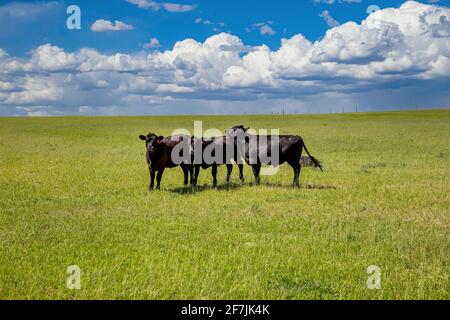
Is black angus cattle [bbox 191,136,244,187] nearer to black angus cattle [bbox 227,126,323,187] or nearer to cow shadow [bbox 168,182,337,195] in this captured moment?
cow shadow [bbox 168,182,337,195]

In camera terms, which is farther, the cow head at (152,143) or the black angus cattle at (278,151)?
the black angus cattle at (278,151)

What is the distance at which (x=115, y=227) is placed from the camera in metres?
10.3

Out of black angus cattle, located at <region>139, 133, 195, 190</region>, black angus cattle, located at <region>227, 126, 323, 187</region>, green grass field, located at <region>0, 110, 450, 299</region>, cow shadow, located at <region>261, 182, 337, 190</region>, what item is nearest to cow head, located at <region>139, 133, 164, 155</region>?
black angus cattle, located at <region>139, 133, 195, 190</region>

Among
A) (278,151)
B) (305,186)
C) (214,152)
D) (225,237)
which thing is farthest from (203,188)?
(225,237)

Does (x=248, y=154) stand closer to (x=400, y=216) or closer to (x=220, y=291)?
(x=400, y=216)

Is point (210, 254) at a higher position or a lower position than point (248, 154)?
lower

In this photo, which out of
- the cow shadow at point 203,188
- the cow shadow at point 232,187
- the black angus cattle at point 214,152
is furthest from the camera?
the black angus cattle at point 214,152

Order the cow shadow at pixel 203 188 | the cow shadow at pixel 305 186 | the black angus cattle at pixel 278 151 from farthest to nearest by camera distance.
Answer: the black angus cattle at pixel 278 151
the cow shadow at pixel 305 186
the cow shadow at pixel 203 188

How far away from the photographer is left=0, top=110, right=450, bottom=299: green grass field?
22.1ft

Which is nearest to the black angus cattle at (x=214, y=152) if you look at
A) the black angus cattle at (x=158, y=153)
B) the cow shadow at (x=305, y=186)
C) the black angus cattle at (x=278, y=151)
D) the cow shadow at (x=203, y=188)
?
the cow shadow at (x=203, y=188)

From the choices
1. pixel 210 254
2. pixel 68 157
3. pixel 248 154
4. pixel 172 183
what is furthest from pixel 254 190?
pixel 68 157

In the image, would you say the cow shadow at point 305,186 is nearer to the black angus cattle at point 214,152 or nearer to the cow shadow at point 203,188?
the cow shadow at point 203,188

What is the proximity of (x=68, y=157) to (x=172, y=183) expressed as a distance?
12.0 metres

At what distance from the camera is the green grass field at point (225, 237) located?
6.73 metres
